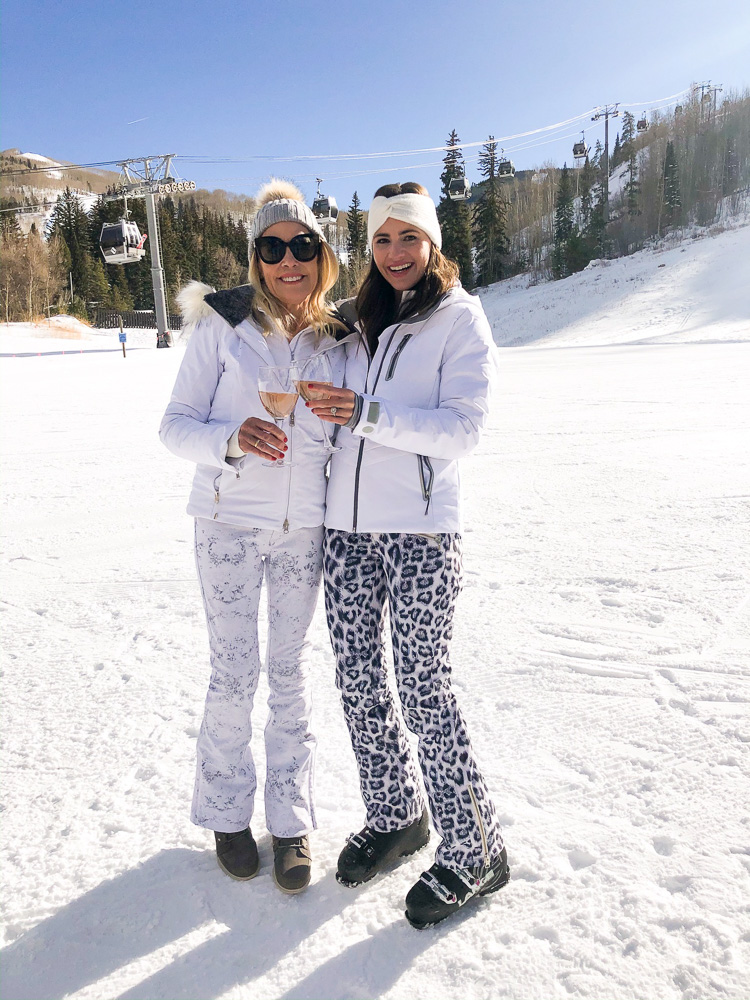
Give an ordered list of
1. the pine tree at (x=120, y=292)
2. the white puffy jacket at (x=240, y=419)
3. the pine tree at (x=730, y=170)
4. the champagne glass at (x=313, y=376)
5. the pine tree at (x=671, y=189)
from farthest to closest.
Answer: the pine tree at (x=120, y=292) → the pine tree at (x=730, y=170) → the pine tree at (x=671, y=189) → the white puffy jacket at (x=240, y=419) → the champagne glass at (x=313, y=376)

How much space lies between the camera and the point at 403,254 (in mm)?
1844

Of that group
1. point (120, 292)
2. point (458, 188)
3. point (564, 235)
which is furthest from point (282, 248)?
point (120, 292)

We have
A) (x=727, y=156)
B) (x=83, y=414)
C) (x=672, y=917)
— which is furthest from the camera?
(x=727, y=156)

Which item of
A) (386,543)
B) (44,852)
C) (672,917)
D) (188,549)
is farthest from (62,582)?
(672,917)

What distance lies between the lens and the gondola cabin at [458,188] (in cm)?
2088

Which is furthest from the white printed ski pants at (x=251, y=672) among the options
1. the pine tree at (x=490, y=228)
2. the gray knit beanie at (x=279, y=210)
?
the pine tree at (x=490, y=228)

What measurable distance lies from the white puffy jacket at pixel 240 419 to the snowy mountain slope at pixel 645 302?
2049 cm

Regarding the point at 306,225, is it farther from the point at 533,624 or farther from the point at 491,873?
the point at 533,624

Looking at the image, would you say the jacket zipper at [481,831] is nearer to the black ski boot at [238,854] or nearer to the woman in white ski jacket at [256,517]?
the woman in white ski jacket at [256,517]

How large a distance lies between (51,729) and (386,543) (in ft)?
5.66

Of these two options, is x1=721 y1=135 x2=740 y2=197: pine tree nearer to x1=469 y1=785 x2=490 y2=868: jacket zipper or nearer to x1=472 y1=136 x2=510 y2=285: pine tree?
x1=472 y1=136 x2=510 y2=285: pine tree

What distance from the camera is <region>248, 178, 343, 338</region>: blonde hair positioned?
195 cm

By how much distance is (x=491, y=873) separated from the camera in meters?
1.85

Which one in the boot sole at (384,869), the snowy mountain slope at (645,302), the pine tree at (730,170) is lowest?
the boot sole at (384,869)
